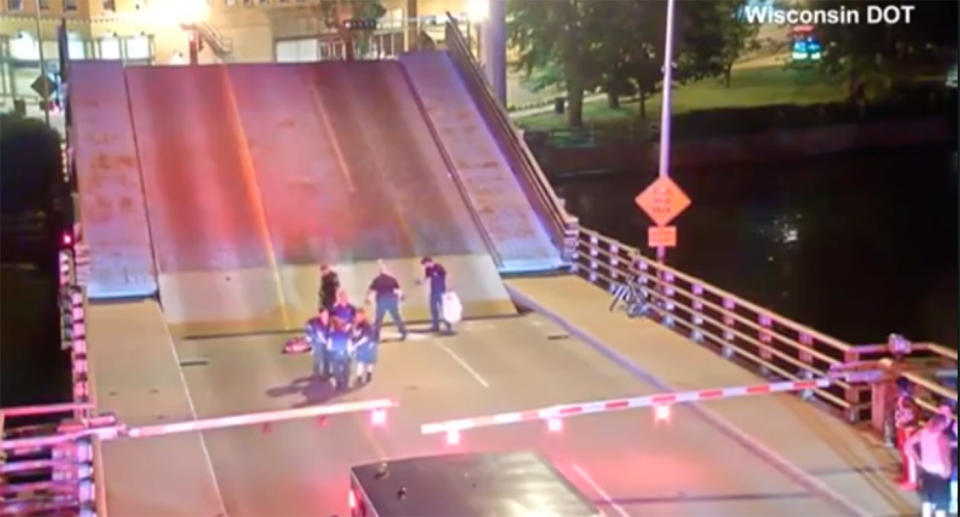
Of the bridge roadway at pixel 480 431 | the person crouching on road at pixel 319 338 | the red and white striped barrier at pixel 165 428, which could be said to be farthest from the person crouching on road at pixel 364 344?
the red and white striped barrier at pixel 165 428

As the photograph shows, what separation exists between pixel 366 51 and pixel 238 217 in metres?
18.3

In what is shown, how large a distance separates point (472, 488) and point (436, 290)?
35.8 feet

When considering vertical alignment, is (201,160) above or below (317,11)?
below

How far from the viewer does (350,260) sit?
24.2 m

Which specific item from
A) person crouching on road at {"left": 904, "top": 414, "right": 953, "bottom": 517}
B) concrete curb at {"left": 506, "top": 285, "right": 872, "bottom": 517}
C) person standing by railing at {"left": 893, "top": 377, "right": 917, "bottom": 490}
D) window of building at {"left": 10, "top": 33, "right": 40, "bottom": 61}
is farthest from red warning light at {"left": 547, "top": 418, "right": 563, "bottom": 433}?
window of building at {"left": 10, "top": 33, "right": 40, "bottom": 61}

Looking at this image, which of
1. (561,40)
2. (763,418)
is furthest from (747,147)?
(763,418)

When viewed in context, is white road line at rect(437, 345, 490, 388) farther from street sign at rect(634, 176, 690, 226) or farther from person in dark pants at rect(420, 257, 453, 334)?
street sign at rect(634, 176, 690, 226)

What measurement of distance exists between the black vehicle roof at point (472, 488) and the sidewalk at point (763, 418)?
3.64 meters

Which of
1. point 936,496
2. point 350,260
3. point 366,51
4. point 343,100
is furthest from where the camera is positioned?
point 366,51

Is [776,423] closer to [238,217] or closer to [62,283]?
[238,217]

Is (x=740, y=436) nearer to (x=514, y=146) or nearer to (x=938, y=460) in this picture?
(x=938, y=460)

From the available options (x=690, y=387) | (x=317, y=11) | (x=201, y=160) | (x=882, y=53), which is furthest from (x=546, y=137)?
(x=690, y=387)

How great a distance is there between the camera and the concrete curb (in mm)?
12473

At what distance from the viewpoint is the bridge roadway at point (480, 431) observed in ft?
41.9
